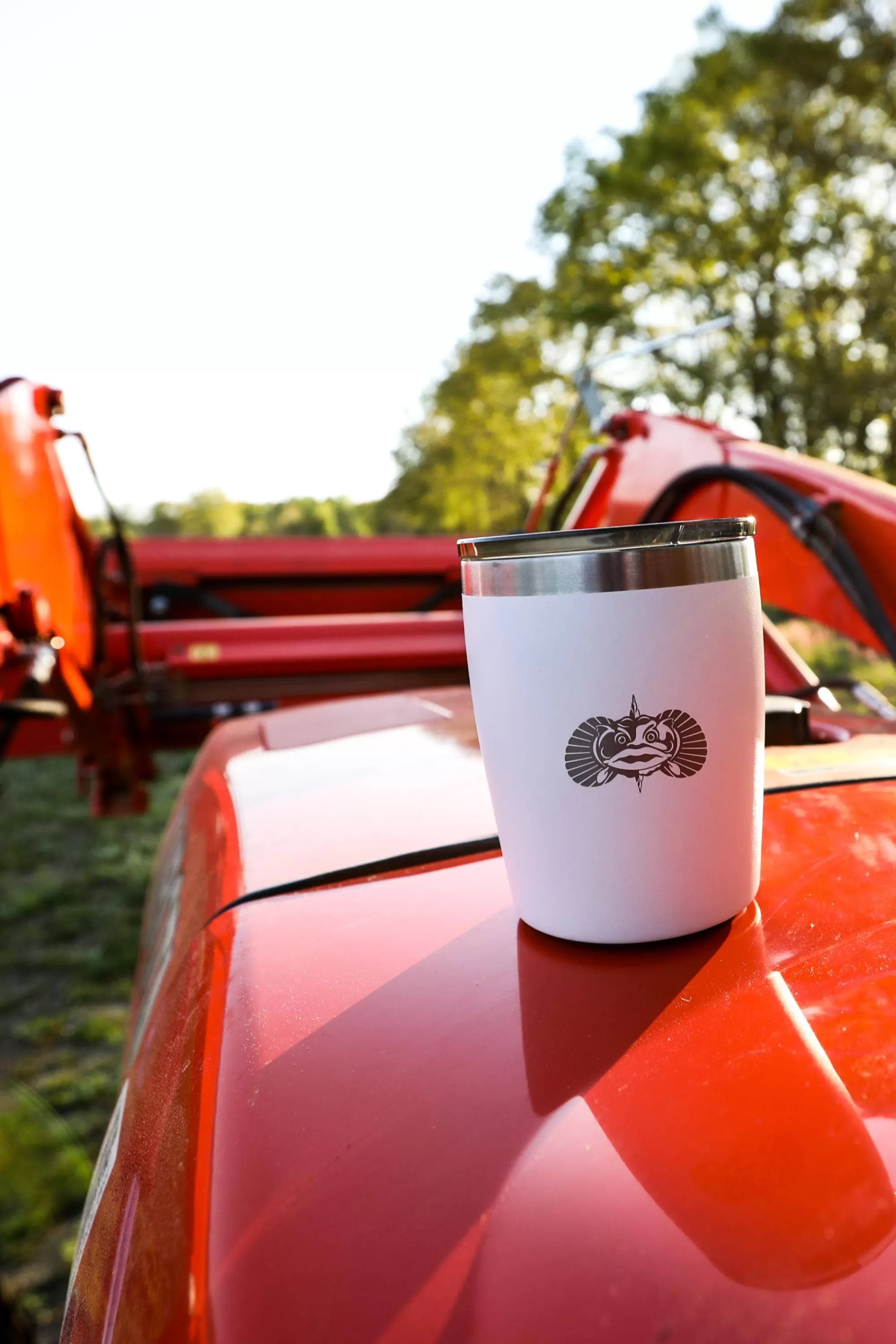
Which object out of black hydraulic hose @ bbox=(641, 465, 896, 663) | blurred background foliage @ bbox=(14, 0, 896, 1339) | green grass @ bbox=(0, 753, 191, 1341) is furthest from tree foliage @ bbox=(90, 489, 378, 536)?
black hydraulic hose @ bbox=(641, 465, 896, 663)

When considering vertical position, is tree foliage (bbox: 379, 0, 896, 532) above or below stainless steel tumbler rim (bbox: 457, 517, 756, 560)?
above

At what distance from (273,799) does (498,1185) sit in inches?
22.3

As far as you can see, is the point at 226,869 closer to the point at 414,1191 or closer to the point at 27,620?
the point at 414,1191

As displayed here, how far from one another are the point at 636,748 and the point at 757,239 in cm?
1111

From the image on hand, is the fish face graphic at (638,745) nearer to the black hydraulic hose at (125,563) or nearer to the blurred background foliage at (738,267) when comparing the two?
the black hydraulic hose at (125,563)

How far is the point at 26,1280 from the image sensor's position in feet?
5.08

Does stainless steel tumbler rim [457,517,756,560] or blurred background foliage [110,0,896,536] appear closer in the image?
stainless steel tumbler rim [457,517,756,560]

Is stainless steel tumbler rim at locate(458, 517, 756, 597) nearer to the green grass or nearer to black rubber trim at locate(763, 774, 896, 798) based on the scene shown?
black rubber trim at locate(763, 774, 896, 798)

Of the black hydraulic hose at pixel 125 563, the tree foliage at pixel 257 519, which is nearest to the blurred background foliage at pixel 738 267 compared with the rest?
the tree foliage at pixel 257 519

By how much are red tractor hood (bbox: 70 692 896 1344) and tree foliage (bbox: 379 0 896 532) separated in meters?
10.2

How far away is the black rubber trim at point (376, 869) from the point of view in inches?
25.5

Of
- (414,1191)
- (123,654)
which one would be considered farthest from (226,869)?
(123,654)

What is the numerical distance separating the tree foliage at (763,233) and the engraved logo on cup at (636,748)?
10220 mm

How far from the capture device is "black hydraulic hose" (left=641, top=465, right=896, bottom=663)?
1.23 metres
